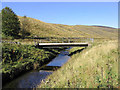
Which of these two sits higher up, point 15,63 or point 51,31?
point 51,31

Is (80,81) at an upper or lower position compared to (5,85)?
upper

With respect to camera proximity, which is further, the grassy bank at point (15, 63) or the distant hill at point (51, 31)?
the distant hill at point (51, 31)

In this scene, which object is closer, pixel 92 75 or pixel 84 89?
pixel 84 89

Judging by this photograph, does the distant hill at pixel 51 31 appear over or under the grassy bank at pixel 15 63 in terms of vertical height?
over

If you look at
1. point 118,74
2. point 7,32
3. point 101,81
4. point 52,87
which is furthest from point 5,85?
point 7,32

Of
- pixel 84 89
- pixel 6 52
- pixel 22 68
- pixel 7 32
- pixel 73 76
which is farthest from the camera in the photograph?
pixel 7 32

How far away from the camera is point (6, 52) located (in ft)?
54.9

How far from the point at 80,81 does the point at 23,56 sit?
13.4m

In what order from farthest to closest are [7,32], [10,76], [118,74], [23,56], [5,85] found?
[7,32]
[23,56]
[10,76]
[5,85]
[118,74]

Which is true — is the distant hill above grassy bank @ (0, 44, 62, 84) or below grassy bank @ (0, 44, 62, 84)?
above

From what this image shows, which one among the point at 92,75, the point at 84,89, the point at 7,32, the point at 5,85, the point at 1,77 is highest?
the point at 7,32

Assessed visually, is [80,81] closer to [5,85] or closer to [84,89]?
[84,89]

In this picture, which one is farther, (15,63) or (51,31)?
(51,31)

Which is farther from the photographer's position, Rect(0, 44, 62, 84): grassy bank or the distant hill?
the distant hill
